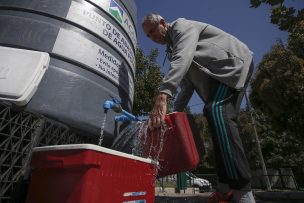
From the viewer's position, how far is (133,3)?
3443 millimetres

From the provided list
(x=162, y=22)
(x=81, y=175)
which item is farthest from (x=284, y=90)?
(x=81, y=175)

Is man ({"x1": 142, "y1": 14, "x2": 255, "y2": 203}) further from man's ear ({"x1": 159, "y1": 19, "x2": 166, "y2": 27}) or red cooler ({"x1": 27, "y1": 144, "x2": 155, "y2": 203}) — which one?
red cooler ({"x1": 27, "y1": 144, "x2": 155, "y2": 203})

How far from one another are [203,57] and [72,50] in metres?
1.01

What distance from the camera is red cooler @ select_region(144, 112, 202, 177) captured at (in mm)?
1884

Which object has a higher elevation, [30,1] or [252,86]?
[252,86]

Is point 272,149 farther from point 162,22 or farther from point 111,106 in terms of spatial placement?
point 111,106

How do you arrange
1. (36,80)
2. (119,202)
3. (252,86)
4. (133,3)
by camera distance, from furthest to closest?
1. (252,86)
2. (133,3)
3. (36,80)
4. (119,202)

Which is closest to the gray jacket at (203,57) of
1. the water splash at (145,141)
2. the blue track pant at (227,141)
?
the blue track pant at (227,141)

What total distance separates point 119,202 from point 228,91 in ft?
3.49

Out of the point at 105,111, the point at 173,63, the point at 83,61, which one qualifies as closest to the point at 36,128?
the point at 105,111

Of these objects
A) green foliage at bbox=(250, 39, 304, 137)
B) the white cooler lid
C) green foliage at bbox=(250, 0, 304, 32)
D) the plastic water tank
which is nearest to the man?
the plastic water tank

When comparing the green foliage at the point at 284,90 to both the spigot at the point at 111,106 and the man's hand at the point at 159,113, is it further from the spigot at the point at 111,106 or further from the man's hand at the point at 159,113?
the man's hand at the point at 159,113

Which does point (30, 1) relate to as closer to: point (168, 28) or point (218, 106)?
point (168, 28)

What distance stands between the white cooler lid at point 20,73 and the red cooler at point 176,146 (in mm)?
790
